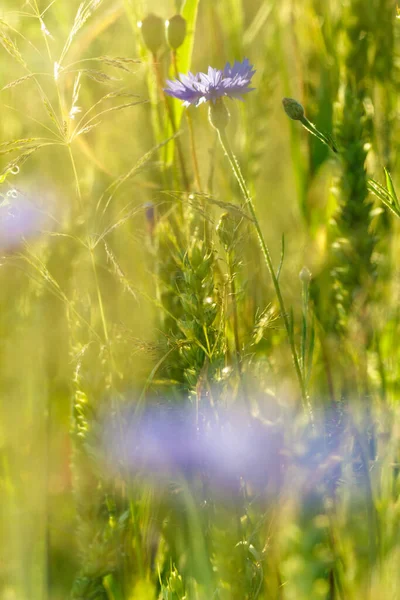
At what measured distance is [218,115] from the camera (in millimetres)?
656

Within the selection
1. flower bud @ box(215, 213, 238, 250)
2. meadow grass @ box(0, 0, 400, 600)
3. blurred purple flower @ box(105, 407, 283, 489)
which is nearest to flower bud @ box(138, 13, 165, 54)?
meadow grass @ box(0, 0, 400, 600)

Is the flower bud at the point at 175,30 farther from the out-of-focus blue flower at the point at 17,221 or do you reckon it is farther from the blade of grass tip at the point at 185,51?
the out-of-focus blue flower at the point at 17,221

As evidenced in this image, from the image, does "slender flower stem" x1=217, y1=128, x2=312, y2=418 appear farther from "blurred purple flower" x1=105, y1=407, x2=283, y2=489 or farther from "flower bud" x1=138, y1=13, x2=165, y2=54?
"flower bud" x1=138, y1=13, x2=165, y2=54

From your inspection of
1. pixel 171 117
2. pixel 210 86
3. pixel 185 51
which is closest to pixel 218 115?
pixel 210 86

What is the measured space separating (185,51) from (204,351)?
0.49 meters

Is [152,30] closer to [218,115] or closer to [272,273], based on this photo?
[218,115]

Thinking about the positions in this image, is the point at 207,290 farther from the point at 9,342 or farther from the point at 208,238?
the point at 9,342

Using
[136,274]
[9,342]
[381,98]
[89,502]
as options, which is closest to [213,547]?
[89,502]

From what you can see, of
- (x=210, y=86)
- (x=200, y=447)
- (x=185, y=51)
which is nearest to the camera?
(x=200, y=447)

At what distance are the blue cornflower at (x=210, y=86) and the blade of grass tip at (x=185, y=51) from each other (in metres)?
0.14

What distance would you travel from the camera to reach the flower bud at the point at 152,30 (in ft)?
2.57

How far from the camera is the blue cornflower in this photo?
0.63 metres

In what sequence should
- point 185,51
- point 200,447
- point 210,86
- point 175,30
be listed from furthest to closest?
point 185,51
point 175,30
point 210,86
point 200,447

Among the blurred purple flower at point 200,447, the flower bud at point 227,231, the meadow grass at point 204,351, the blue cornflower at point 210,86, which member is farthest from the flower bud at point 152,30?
the blurred purple flower at point 200,447
